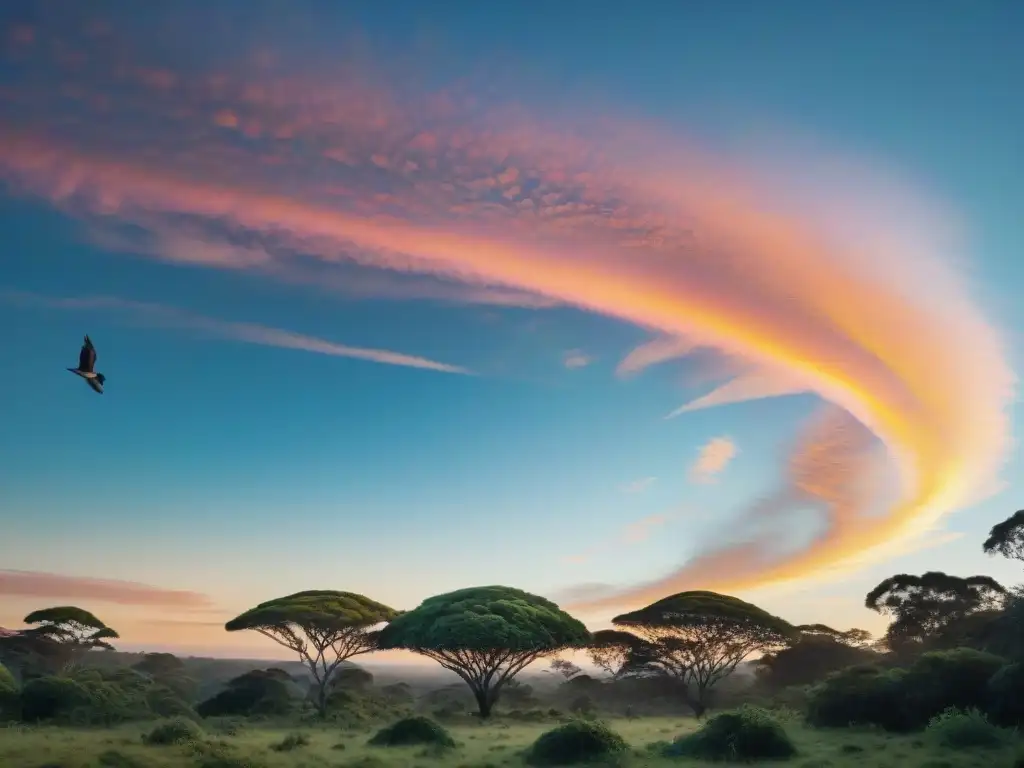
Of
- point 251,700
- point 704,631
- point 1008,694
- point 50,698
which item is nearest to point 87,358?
point 50,698

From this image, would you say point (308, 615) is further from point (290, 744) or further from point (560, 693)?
point (560, 693)

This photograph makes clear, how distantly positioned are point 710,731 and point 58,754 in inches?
988

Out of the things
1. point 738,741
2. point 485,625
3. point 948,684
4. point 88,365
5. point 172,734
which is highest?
point 88,365

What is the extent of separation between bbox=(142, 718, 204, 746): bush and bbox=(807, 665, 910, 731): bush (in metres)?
31.1

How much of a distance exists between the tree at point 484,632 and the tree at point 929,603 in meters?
32.1

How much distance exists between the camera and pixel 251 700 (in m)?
57.4

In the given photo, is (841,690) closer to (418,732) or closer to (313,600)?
(418,732)

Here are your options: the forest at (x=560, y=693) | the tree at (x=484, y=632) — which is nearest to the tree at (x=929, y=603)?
the forest at (x=560, y=693)

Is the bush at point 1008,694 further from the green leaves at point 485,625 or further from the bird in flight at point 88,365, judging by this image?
the bird in flight at point 88,365

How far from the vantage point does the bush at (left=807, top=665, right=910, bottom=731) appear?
34.9m

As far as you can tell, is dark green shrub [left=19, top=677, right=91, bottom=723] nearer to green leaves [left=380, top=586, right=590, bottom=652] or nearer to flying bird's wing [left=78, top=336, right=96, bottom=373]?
green leaves [left=380, top=586, right=590, bottom=652]

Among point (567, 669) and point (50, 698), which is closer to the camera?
point (50, 698)

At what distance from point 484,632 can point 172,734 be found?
81.4ft

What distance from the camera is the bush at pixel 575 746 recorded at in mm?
29359
